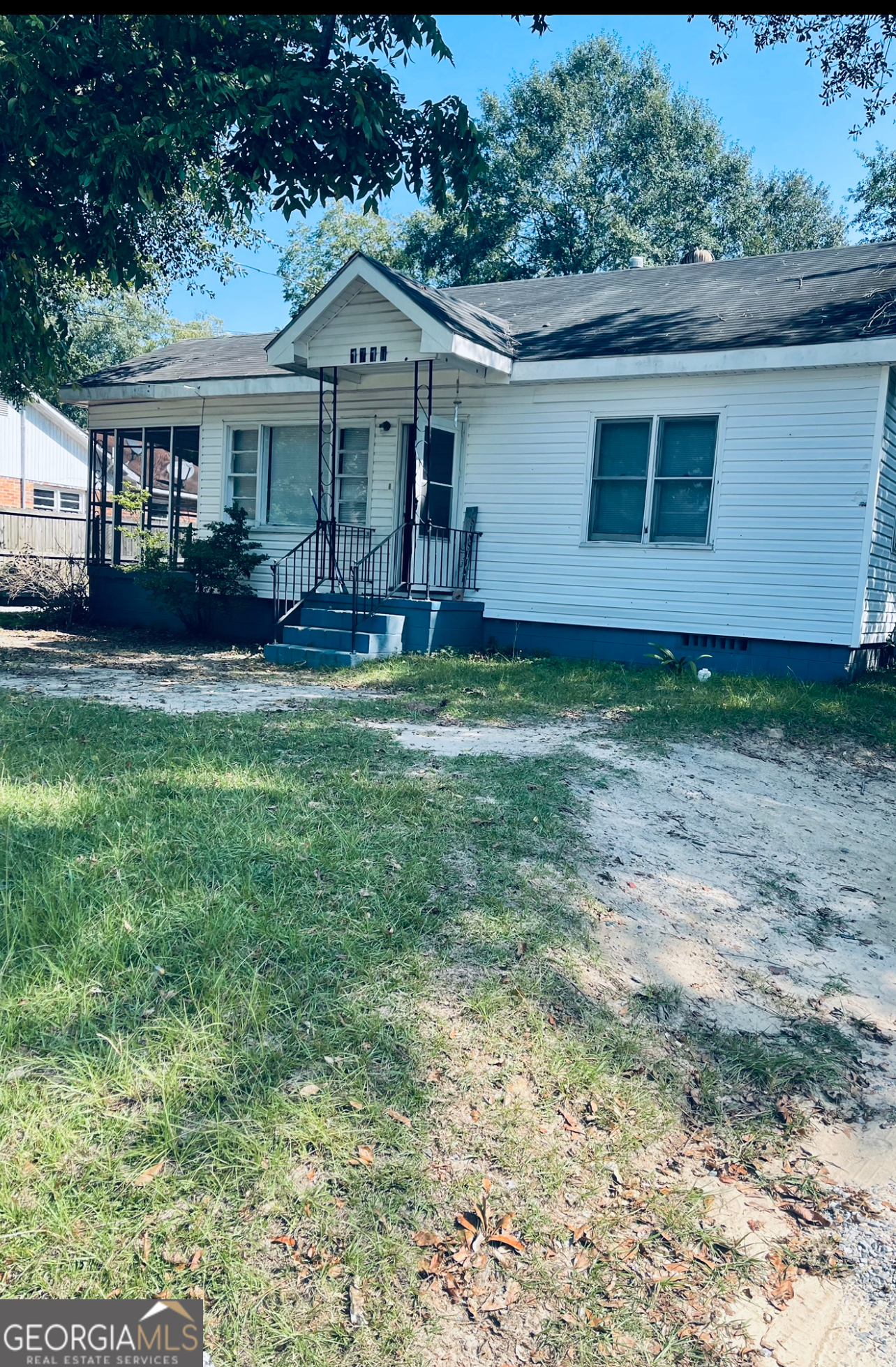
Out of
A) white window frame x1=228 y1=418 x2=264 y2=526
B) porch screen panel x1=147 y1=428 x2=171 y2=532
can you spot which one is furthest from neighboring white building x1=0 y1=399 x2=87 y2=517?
white window frame x1=228 y1=418 x2=264 y2=526

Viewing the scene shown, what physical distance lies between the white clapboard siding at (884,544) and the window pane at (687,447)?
1.80m

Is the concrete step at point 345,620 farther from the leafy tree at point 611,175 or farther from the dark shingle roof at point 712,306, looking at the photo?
the leafy tree at point 611,175

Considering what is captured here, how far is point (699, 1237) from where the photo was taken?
276cm

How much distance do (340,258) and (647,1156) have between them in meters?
39.5

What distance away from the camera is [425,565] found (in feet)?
40.5

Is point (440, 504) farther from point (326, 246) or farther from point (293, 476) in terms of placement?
point (326, 246)

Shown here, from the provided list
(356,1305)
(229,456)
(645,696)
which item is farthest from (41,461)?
(356,1305)

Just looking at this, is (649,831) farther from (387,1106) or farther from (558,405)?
(558,405)

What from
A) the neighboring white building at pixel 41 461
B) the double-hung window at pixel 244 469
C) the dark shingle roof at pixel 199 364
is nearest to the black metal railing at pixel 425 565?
the double-hung window at pixel 244 469

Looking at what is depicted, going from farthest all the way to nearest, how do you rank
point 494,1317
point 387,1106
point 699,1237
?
point 387,1106 → point 699,1237 → point 494,1317

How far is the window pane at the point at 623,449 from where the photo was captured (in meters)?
11.3

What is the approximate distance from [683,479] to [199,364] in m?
9.20

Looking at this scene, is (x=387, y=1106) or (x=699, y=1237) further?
(x=387, y=1106)

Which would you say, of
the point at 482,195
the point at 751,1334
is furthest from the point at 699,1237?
the point at 482,195
